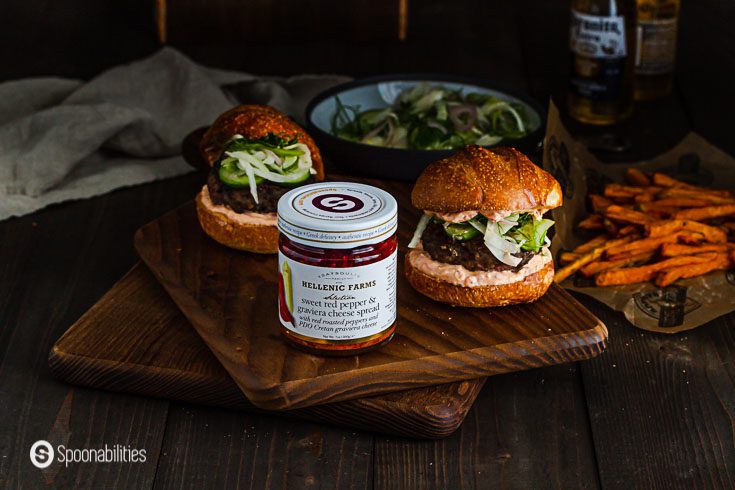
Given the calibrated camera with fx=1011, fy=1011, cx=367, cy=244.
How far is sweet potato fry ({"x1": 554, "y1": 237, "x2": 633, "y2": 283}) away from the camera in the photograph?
83.2 inches

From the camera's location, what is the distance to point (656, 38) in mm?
3059

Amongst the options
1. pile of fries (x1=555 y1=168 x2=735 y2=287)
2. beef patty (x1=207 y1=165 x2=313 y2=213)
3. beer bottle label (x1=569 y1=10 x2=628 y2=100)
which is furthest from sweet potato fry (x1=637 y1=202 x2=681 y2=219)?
beef patty (x1=207 y1=165 x2=313 y2=213)

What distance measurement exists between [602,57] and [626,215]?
0.76 m

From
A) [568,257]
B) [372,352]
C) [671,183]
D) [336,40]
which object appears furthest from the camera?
[336,40]

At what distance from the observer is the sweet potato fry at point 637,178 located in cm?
249

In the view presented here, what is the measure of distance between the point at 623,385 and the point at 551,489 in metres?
→ 0.34

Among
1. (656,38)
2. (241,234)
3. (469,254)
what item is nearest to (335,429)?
(469,254)

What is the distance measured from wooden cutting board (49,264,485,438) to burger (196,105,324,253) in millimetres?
233

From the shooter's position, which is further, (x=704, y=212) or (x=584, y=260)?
(x=704, y=212)

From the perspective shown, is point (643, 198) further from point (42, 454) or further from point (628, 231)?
point (42, 454)

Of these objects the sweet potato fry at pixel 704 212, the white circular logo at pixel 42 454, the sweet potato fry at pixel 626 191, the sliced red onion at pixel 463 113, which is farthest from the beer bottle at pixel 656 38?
the white circular logo at pixel 42 454

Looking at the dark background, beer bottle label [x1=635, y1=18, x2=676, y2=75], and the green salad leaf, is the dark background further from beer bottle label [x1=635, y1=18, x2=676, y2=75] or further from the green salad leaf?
the green salad leaf

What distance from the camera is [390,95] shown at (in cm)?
289

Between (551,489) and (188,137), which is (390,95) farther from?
(551,489)
